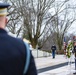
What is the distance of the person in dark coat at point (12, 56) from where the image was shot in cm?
199

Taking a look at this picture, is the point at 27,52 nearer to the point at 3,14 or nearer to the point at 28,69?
the point at 28,69

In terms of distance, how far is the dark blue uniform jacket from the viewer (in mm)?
1986

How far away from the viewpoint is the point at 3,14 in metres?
2.20

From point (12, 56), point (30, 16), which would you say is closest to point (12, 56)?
point (12, 56)

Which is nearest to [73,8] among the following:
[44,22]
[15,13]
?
[44,22]

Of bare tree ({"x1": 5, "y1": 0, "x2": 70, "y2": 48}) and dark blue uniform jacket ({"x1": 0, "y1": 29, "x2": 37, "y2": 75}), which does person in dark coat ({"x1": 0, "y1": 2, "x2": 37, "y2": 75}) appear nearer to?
dark blue uniform jacket ({"x1": 0, "y1": 29, "x2": 37, "y2": 75})

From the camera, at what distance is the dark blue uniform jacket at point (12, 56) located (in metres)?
1.99

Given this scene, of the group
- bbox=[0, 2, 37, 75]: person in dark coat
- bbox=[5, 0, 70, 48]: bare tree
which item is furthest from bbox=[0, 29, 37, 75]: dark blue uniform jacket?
bbox=[5, 0, 70, 48]: bare tree

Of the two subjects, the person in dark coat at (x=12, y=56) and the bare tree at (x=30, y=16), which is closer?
the person in dark coat at (x=12, y=56)

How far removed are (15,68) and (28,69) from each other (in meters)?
0.10

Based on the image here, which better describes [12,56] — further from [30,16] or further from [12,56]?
[30,16]

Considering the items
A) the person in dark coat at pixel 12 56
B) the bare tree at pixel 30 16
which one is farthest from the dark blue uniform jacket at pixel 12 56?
the bare tree at pixel 30 16

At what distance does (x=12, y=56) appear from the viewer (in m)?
2.01

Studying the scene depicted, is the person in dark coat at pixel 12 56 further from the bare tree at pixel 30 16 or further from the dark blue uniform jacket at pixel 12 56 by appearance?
the bare tree at pixel 30 16
